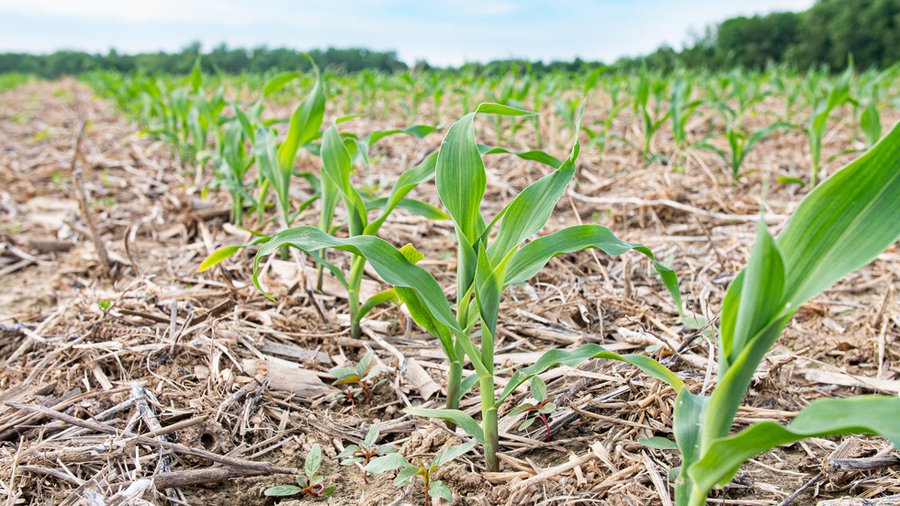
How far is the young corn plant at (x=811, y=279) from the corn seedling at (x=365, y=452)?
69 cm

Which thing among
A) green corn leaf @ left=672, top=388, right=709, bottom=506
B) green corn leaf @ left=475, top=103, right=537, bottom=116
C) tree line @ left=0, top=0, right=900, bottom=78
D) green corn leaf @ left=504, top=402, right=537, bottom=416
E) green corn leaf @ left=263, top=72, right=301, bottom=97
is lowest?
green corn leaf @ left=504, top=402, right=537, bottom=416

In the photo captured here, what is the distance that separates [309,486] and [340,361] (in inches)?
22.4

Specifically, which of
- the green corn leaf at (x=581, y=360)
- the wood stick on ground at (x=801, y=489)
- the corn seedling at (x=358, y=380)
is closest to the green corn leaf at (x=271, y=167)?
the corn seedling at (x=358, y=380)

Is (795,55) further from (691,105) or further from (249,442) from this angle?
(249,442)

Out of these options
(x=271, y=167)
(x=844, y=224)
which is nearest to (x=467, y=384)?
(x=844, y=224)

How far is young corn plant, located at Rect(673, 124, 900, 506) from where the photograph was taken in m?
0.84

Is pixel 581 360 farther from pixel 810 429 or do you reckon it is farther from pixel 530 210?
pixel 810 429

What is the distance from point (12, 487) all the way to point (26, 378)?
0.59 m

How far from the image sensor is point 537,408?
1.49m

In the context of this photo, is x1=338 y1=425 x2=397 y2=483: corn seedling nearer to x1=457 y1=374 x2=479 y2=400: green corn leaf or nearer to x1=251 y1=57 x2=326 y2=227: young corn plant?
x1=457 y1=374 x2=479 y2=400: green corn leaf

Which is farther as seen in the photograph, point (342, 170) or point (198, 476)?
point (342, 170)

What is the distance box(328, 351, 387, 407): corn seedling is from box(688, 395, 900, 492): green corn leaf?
0.96 meters

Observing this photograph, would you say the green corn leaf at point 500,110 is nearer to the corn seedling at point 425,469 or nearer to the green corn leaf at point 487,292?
the green corn leaf at point 487,292

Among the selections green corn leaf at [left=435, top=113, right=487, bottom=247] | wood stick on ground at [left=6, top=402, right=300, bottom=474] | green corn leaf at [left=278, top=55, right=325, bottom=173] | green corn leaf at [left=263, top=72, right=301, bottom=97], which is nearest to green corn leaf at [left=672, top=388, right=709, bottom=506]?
green corn leaf at [left=435, top=113, right=487, bottom=247]
